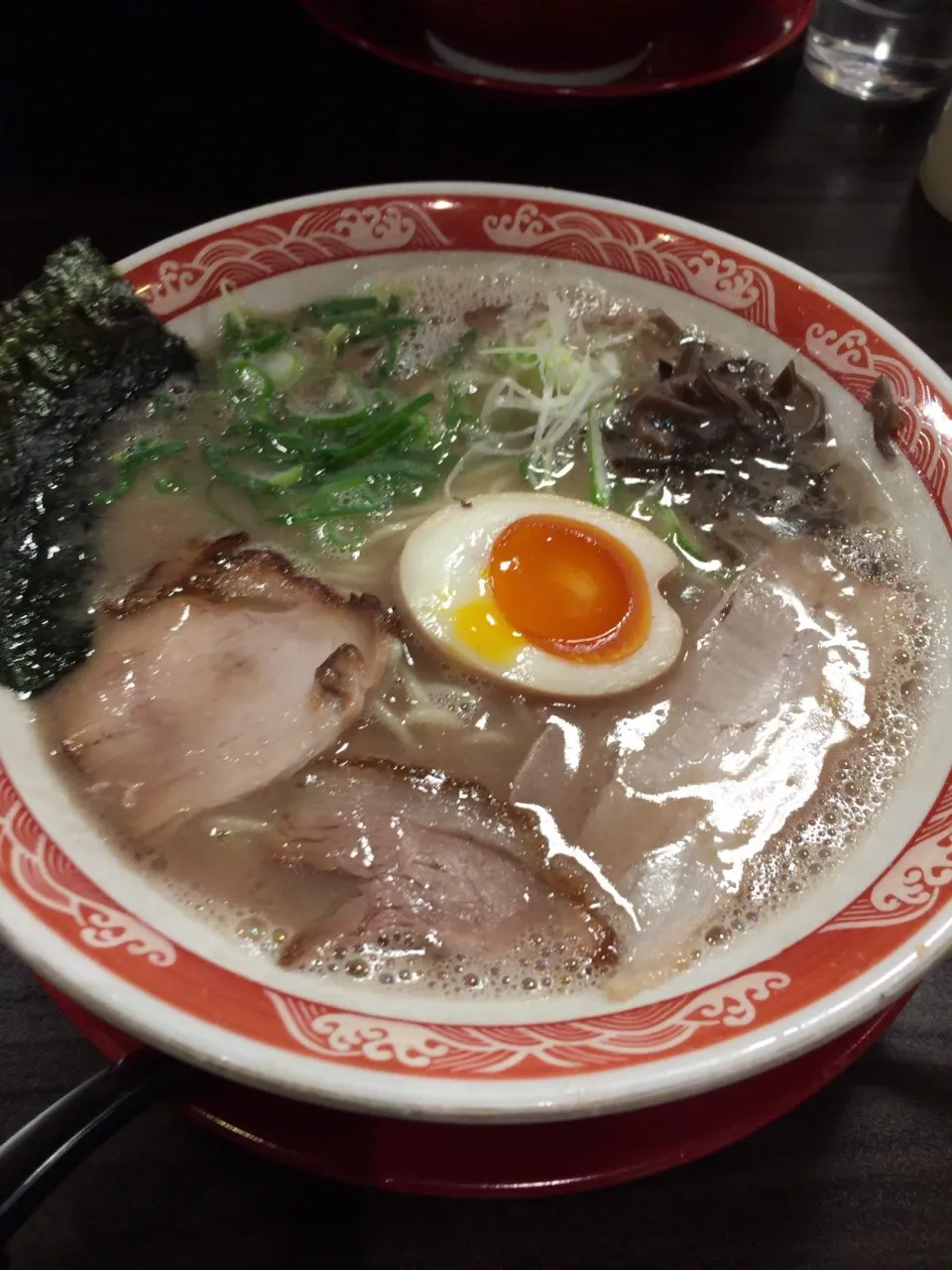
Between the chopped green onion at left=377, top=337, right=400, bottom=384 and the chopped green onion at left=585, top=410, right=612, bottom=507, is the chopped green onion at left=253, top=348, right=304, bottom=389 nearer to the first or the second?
the chopped green onion at left=377, top=337, right=400, bottom=384

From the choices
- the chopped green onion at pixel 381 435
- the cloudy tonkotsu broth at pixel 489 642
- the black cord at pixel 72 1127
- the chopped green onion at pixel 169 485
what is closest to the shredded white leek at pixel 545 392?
the cloudy tonkotsu broth at pixel 489 642

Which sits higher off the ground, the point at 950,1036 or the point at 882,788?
the point at 882,788

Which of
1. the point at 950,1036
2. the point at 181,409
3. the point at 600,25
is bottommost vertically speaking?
the point at 950,1036

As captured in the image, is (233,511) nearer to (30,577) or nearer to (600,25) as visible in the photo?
(30,577)

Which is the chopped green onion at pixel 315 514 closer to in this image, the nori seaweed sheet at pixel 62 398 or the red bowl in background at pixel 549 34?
the nori seaweed sheet at pixel 62 398

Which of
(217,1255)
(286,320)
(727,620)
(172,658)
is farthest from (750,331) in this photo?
(217,1255)

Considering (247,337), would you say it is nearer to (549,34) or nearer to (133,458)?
(133,458)

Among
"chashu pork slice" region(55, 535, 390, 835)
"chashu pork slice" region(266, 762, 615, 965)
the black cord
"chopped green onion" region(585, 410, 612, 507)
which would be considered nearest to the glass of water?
"chopped green onion" region(585, 410, 612, 507)

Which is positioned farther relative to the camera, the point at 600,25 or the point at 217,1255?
the point at 600,25
